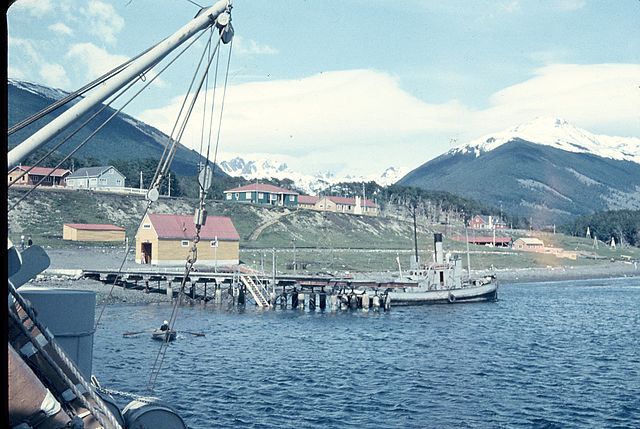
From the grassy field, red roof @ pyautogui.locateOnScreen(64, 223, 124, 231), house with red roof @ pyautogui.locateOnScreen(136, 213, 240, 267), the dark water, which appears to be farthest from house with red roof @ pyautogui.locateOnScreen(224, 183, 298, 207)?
the dark water

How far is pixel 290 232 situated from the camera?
138375 millimetres

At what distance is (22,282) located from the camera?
43.3 feet

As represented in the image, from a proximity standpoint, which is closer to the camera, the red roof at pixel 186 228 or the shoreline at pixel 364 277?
the shoreline at pixel 364 277

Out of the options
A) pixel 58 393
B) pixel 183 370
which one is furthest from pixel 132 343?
pixel 58 393

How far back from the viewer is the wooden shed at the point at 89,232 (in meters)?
102

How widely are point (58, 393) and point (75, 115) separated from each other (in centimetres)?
562

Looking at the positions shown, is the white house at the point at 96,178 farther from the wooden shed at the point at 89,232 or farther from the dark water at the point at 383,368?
the dark water at the point at 383,368

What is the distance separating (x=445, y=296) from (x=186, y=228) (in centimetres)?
3178

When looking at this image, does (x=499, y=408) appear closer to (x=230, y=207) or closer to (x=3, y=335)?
(x=3, y=335)

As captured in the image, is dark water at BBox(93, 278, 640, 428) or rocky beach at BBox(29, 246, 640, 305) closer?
dark water at BBox(93, 278, 640, 428)

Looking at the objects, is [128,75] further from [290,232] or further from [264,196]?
[264,196]

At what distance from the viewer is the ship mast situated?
46.6ft

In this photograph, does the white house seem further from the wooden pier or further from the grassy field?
the wooden pier

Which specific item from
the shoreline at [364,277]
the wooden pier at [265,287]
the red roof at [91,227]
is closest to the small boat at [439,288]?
the wooden pier at [265,287]
